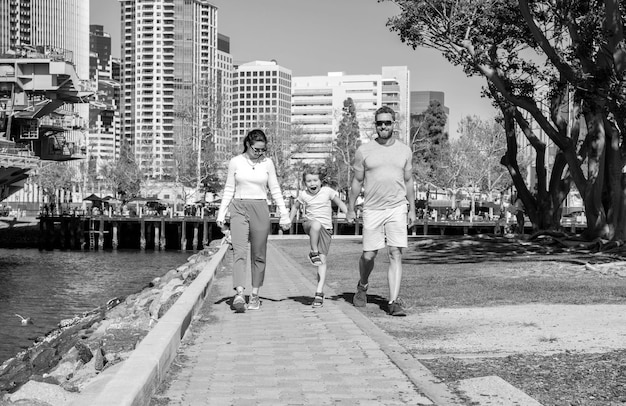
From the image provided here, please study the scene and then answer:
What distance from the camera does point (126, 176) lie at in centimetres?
10450

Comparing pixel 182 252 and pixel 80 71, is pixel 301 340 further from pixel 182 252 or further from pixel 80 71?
pixel 80 71

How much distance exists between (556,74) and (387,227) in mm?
17578

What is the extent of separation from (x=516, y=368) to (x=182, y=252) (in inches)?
2212

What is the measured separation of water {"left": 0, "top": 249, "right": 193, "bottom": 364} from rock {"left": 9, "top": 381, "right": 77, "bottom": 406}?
1163 cm

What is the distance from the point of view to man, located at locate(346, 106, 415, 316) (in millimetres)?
9477

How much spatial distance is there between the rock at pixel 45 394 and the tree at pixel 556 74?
1335 centimetres

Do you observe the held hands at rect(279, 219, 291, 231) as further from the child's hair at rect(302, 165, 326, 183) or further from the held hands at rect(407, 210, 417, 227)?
the held hands at rect(407, 210, 417, 227)

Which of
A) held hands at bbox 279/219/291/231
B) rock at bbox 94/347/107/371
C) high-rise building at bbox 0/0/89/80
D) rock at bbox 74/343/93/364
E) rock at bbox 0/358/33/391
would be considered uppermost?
high-rise building at bbox 0/0/89/80

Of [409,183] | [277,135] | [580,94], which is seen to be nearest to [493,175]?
[277,135]

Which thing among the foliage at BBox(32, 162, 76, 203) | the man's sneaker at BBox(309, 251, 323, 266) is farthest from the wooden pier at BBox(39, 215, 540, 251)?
the foliage at BBox(32, 162, 76, 203)

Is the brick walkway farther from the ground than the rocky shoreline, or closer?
farther from the ground

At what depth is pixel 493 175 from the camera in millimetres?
95562

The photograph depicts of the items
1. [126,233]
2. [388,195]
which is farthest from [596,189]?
[126,233]

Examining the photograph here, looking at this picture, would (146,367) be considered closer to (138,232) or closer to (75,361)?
(75,361)
